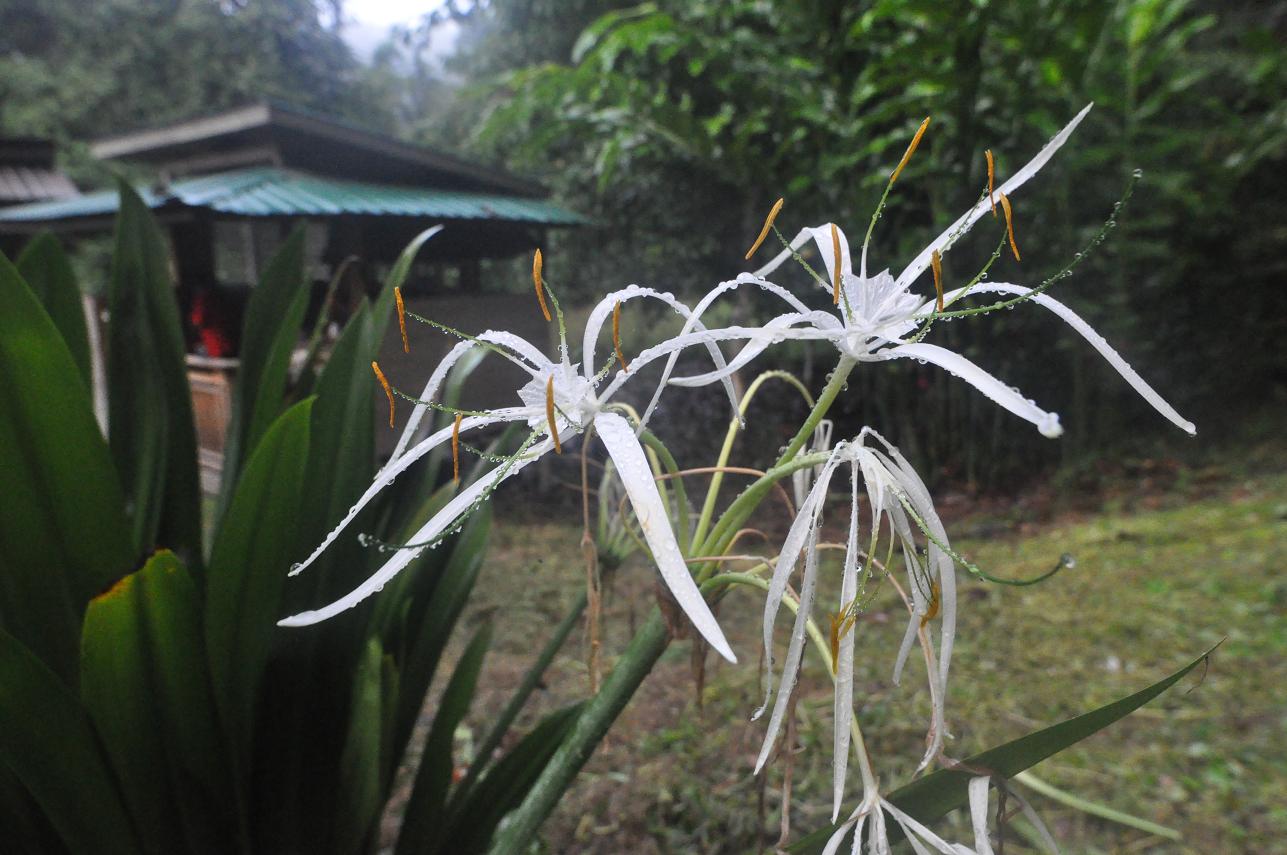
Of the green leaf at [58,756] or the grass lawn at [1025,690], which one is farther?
the grass lawn at [1025,690]

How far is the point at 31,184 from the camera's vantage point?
396 cm

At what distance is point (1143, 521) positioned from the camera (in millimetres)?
1881

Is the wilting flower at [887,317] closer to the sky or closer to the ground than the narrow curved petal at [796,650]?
closer to the sky

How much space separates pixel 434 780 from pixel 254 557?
251 mm

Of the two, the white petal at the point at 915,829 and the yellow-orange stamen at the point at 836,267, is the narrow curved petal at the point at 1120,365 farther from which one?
the white petal at the point at 915,829

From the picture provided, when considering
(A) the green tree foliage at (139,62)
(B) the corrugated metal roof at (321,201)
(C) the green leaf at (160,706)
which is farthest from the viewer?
(A) the green tree foliage at (139,62)

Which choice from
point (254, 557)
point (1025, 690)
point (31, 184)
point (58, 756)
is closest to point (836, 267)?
point (254, 557)

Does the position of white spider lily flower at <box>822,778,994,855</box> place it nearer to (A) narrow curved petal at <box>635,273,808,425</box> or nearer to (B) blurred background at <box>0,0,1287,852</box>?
(A) narrow curved petal at <box>635,273,808,425</box>

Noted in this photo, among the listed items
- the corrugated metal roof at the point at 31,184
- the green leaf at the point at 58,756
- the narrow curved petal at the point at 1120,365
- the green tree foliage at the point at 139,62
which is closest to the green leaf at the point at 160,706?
the green leaf at the point at 58,756

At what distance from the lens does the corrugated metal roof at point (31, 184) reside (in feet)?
12.6

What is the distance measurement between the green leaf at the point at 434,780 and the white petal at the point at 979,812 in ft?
1.26

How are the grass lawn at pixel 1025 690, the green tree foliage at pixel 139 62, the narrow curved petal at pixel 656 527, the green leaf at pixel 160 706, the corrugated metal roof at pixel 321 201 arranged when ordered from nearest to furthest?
the narrow curved petal at pixel 656 527
the green leaf at pixel 160 706
the grass lawn at pixel 1025 690
the corrugated metal roof at pixel 321 201
the green tree foliage at pixel 139 62

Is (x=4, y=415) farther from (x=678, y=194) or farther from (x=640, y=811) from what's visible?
(x=678, y=194)

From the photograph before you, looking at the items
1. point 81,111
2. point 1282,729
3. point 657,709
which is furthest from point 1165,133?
point 81,111
